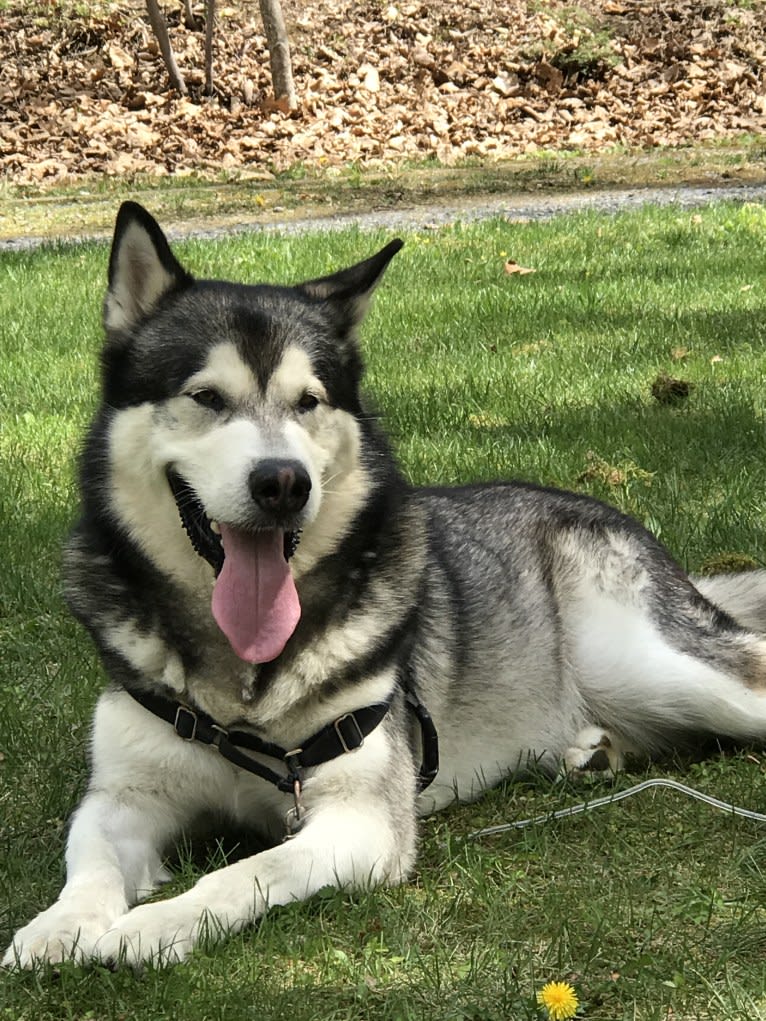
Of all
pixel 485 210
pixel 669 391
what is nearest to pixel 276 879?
pixel 669 391

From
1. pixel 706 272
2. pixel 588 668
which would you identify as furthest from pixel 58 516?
pixel 706 272

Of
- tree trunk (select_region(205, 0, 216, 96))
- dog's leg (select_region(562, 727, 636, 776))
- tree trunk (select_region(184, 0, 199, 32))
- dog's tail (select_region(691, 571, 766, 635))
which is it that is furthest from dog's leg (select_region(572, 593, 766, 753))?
tree trunk (select_region(184, 0, 199, 32))

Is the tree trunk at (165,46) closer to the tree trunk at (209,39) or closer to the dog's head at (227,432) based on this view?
the tree trunk at (209,39)

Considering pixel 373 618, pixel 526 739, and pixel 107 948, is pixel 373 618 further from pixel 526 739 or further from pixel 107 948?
pixel 107 948

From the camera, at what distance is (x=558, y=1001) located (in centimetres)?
267

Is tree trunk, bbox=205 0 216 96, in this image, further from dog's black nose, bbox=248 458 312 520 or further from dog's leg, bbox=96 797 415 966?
dog's leg, bbox=96 797 415 966

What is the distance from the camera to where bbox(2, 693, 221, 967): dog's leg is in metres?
3.27

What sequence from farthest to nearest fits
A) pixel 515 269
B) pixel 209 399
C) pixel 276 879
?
pixel 515 269 → pixel 209 399 → pixel 276 879

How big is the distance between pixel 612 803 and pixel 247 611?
47.1 inches

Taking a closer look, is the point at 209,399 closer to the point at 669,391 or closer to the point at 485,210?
the point at 669,391

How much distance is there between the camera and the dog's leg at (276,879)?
2.98 metres

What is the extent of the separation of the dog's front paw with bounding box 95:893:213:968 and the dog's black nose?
0.92m

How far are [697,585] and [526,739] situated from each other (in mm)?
978

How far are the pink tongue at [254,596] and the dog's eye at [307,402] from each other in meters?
0.33
